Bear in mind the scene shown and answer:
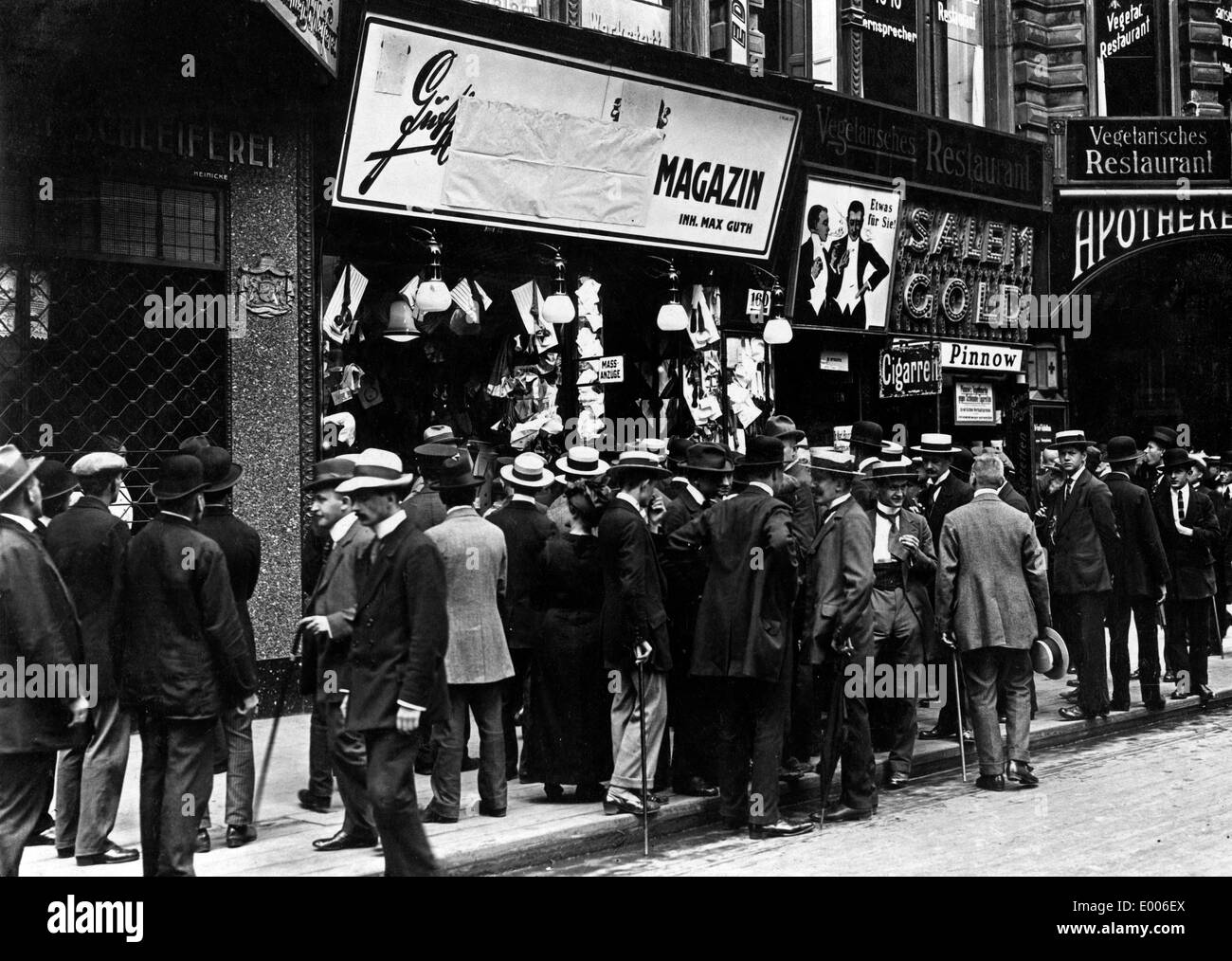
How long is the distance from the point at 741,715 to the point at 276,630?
4.82 m

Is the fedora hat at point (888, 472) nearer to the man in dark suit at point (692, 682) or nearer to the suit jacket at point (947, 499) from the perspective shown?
the man in dark suit at point (692, 682)

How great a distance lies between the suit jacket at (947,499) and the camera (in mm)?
10633

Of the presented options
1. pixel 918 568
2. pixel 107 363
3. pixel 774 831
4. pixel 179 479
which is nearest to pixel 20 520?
pixel 179 479

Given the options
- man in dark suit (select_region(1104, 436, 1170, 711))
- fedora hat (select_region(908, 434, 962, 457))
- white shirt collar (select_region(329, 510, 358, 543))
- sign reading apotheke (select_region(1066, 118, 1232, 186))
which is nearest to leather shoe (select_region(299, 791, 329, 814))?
white shirt collar (select_region(329, 510, 358, 543))

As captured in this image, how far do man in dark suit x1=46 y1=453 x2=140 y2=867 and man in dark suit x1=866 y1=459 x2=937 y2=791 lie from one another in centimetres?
492

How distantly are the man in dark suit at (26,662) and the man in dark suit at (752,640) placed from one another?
3.61 meters

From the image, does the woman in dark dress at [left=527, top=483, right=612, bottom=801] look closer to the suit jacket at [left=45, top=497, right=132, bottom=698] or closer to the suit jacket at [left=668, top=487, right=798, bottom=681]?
the suit jacket at [left=668, top=487, right=798, bottom=681]

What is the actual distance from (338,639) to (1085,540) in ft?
22.8

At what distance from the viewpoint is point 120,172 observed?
10.1 metres

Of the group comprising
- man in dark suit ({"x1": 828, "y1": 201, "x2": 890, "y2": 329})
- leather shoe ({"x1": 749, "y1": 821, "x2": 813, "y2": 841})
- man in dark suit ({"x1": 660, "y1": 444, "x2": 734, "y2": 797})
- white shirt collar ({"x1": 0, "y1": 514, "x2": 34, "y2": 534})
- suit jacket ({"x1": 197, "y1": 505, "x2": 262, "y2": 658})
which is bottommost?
leather shoe ({"x1": 749, "y1": 821, "x2": 813, "y2": 841})

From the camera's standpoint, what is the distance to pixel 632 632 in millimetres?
7777

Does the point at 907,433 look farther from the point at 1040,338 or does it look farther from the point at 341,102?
the point at 341,102

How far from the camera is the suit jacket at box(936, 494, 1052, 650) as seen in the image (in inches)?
347
